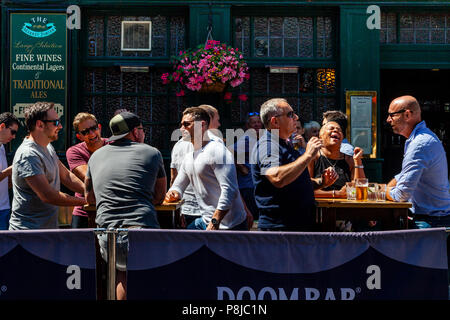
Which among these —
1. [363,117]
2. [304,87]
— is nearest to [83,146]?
[304,87]

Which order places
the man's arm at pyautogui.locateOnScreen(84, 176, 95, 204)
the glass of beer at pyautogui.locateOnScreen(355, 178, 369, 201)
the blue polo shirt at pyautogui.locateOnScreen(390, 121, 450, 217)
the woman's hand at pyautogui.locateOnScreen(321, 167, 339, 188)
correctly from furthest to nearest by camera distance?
the glass of beer at pyautogui.locateOnScreen(355, 178, 369, 201) < the woman's hand at pyautogui.locateOnScreen(321, 167, 339, 188) < the blue polo shirt at pyautogui.locateOnScreen(390, 121, 450, 217) < the man's arm at pyautogui.locateOnScreen(84, 176, 95, 204)

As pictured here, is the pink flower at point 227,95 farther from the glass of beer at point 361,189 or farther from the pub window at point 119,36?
the glass of beer at point 361,189

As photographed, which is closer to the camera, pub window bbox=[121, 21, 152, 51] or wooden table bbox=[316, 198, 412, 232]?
wooden table bbox=[316, 198, 412, 232]

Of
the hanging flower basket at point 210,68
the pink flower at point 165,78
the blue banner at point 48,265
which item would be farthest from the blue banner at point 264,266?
the pink flower at point 165,78

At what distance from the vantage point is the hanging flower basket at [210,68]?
7371mm

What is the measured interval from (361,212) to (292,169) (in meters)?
1.25

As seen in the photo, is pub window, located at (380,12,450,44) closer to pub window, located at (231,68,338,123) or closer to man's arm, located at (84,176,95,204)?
pub window, located at (231,68,338,123)

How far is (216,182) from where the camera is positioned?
13.3 ft

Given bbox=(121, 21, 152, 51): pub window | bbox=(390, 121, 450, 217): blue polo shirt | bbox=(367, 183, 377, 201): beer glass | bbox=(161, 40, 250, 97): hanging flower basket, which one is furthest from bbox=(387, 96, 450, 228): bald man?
bbox=(121, 21, 152, 51): pub window

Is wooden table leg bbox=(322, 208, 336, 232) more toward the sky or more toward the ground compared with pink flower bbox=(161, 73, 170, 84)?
more toward the ground

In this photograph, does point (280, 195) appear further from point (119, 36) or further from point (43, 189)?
point (119, 36)

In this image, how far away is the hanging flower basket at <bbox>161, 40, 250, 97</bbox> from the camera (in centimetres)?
737

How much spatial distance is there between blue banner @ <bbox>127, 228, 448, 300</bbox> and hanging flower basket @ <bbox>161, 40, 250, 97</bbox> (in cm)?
458

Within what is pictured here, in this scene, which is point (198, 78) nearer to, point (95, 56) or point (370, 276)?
point (95, 56)
